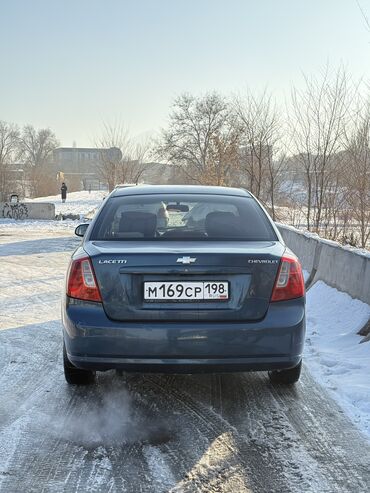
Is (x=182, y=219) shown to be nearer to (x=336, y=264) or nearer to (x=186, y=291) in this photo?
(x=186, y=291)

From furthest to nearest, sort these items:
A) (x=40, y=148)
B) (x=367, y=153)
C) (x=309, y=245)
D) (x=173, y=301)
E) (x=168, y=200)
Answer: (x=40, y=148) → (x=367, y=153) → (x=309, y=245) → (x=168, y=200) → (x=173, y=301)

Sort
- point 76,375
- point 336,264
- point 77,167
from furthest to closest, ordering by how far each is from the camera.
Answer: point 77,167
point 336,264
point 76,375

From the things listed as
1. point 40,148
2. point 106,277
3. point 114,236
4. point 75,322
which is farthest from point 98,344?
point 40,148

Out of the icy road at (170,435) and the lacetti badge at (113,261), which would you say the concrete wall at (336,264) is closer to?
the icy road at (170,435)

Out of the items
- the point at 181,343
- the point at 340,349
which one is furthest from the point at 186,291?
the point at 340,349

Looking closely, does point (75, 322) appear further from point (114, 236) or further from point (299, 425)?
point (299, 425)

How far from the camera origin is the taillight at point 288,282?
346 cm

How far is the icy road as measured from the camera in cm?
277

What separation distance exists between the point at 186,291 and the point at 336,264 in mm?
4085

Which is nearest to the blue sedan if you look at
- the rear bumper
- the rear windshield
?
the rear bumper

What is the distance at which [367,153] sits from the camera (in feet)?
40.5

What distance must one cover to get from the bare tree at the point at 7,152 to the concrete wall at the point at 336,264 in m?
49.0

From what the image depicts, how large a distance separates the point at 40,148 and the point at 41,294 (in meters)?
96.3

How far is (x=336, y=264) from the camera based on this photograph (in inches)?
273
